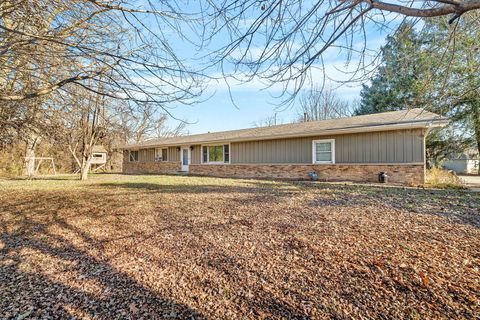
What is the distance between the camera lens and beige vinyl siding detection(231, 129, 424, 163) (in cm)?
1057

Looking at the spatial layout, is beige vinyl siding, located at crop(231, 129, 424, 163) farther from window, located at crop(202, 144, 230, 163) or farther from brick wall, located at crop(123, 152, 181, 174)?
brick wall, located at crop(123, 152, 181, 174)

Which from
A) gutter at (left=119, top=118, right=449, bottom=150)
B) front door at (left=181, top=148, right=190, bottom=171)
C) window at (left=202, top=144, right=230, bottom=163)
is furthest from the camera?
front door at (left=181, top=148, right=190, bottom=171)

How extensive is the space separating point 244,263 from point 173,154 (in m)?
18.5

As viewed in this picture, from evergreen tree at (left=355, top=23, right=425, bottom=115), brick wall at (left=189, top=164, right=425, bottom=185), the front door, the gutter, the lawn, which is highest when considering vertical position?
Result: evergreen tree at (left=355, top=23, right=425, bottom=115)

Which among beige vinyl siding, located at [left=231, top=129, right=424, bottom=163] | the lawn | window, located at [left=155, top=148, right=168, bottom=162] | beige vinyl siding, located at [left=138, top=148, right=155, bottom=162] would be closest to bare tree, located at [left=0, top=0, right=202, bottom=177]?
the lawn

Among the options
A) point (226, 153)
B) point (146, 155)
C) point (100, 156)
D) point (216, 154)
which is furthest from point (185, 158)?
point (100, 156)

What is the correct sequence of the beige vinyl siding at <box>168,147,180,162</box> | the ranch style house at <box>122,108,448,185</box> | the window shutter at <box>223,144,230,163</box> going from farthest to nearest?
the beige vinyl siding at <box>168,147,180,162</box>
the window shutter at <box>223,144,230,163</box>
the ranch style house at <box>122,108,448,185</box>

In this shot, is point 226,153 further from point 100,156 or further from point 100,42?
point 100,156

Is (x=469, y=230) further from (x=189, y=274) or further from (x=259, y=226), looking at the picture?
(x=189, y=274)

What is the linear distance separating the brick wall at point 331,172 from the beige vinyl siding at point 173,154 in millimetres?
3928

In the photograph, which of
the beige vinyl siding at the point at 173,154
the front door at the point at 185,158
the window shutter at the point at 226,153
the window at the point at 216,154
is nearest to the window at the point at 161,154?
the beige vinyl siding at the point at 173,154

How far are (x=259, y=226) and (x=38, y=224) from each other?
4.20m

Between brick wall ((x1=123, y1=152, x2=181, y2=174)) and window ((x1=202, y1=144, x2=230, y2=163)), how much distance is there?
284 cm

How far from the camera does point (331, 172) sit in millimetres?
12539
